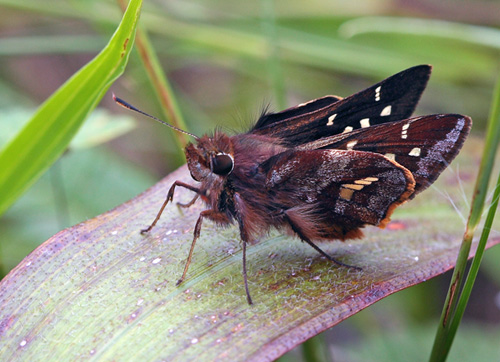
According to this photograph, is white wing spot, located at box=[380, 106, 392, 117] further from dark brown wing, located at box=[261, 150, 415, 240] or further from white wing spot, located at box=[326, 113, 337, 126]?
dark brown wing, located at box=[261, 150, 415, 240]

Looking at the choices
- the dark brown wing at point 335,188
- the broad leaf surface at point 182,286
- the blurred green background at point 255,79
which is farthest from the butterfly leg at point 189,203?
the blurred green background at point 255,79

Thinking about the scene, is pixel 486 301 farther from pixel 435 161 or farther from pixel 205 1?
pixel 205 1

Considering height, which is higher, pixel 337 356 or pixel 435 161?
pixel 435 161

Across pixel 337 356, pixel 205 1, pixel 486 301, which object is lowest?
pixel 486 301

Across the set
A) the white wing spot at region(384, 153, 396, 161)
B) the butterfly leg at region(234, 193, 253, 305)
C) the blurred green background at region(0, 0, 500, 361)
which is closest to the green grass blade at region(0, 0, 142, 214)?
the butterfly leg at region(234, 193, 253, 305)

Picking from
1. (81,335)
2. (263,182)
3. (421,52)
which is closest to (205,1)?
(421,52)

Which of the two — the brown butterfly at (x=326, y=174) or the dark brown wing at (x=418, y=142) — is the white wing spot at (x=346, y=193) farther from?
the dark brown wing at (x=418, y=142)

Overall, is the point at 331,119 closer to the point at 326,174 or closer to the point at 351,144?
the point at 351,144
